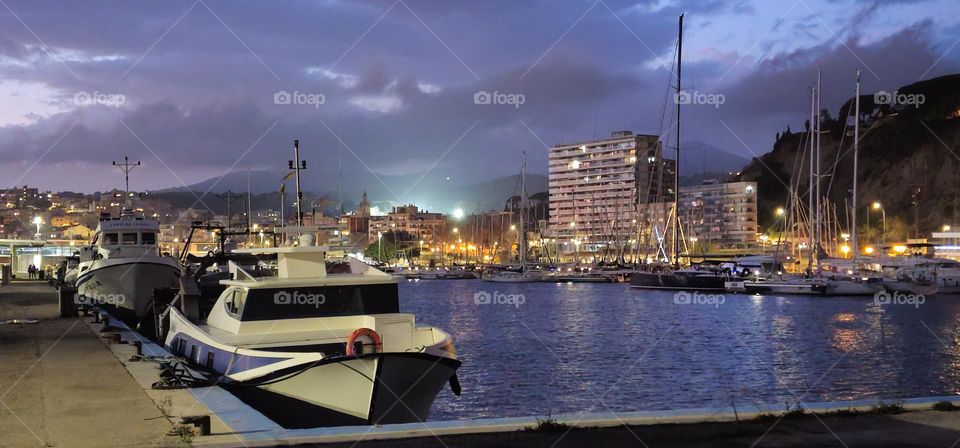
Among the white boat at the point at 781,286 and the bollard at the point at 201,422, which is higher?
the bollard at the point at 201,422

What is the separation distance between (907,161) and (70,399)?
495 ft

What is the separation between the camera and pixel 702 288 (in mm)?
78125

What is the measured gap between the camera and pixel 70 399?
41.7 feet

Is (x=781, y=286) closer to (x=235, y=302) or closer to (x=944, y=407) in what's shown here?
(x=235, y=302)

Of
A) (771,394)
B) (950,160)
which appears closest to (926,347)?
(771,394)

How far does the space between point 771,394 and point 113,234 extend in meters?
29.8

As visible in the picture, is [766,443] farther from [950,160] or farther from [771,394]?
[950,160]

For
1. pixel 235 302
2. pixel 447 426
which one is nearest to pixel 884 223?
pixel 235 302

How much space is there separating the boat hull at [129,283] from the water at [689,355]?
44.6 ft

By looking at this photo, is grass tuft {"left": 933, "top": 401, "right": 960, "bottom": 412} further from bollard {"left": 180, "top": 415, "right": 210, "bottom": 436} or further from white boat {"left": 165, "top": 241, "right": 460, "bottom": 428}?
bollard {"left": 180, "top": 415, "right": 210, "bottom": 436}

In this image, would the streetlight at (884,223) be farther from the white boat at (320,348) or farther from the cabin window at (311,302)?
the white boat at (320,348)

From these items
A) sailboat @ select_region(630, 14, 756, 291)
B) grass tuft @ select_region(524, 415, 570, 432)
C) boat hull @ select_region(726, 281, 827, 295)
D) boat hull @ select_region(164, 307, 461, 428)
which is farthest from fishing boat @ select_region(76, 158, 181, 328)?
boat hull @ select_region(726, 281, 827, 295)

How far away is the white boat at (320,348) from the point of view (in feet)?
45.7

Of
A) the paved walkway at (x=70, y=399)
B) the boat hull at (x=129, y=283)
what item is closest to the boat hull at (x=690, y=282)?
the boat hull at (x=129, y=283)
